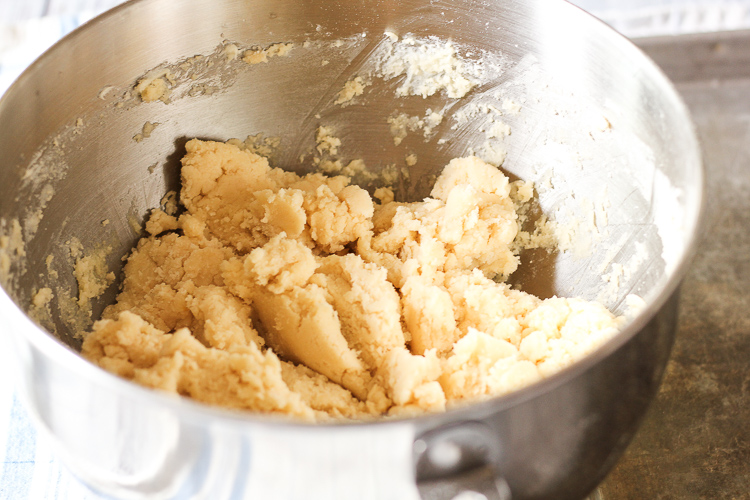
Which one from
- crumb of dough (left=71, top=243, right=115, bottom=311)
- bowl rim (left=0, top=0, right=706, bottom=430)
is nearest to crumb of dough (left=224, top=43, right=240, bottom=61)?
crumb of dough (left=71, top=243, right=115, bottom=311)

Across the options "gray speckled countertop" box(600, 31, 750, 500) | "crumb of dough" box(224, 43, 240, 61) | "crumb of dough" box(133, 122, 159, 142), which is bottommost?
"gray speckled countertop" box(600, 31, 750, 500)

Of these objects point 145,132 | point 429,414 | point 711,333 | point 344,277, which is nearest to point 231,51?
point 145,132

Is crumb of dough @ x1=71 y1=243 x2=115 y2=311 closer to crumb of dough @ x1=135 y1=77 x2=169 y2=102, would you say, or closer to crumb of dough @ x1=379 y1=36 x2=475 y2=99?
crumb of dough @ x1=135 y1=77 x2=169 y2=102

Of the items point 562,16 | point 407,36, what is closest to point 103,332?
point 407,36

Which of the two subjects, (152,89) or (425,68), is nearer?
(152,89)

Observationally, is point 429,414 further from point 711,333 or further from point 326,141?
point 711,333
